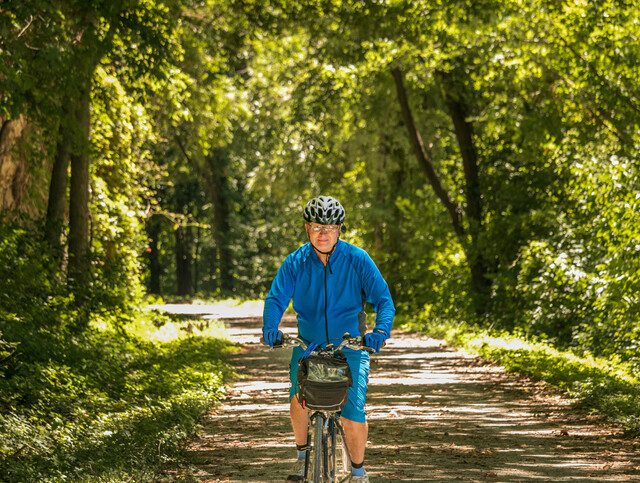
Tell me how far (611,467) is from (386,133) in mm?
23903

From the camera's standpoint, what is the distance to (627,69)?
2012 centimetres

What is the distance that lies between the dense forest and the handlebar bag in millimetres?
2603

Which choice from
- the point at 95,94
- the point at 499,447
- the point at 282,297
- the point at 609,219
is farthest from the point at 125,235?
the point at 282,297

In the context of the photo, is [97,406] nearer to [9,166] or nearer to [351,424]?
[351,424]

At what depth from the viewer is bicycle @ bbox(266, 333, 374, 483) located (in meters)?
6.22

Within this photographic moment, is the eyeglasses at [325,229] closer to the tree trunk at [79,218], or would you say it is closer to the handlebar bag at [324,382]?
the handlebar bag at [324,382]

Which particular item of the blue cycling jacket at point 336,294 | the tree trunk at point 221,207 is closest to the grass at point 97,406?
the blue cycling jacket at point 336,294

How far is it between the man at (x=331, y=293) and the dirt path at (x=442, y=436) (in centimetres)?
221

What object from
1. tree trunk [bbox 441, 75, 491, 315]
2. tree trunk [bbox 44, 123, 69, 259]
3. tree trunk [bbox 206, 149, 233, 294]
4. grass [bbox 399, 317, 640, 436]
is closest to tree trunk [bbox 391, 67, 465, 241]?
tree trunk [bbox 441, 75, 491, 315]

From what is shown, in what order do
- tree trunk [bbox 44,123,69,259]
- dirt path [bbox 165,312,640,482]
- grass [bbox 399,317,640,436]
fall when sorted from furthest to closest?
tree trunk [bbox 44,123,69,259]
grass [bbox 399,317,640,436]
dirt path [bbox 165,312,640,482]

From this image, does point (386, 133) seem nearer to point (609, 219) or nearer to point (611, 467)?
point (609, 219)

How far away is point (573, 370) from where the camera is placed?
15438 millimetres

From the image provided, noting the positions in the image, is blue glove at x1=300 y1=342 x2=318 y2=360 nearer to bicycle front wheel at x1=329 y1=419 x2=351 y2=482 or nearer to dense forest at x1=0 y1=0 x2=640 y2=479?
bicycle front wheel at x1=329 y1=419 x2=351 y2=482

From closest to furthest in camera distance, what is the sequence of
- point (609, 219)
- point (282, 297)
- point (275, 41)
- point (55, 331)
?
point (282, 297), point (55, 331), point (609, 219), point (275, 41)
